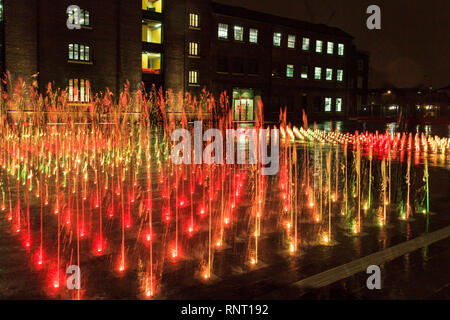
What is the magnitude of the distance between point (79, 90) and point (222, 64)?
47.3ft

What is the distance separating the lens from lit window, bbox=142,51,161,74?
33.2 metres

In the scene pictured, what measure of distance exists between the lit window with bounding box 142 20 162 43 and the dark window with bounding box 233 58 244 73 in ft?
26.2

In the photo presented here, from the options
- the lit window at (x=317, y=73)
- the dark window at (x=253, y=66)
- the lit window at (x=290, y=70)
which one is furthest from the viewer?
the lit window at (x=317, y=73)

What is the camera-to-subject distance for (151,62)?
1414 inches

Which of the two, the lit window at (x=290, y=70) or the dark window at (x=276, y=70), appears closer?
the dark window at (x=276, y=70)

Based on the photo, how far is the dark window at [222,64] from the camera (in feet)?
122

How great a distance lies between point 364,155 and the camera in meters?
13.0

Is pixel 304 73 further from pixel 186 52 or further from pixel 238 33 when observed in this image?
pixel 186 52

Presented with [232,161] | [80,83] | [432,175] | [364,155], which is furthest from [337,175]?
[80,83]

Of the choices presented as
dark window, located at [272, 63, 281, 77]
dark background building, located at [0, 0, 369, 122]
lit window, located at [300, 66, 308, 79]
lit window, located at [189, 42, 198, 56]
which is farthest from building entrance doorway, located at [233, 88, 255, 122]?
lit window, located at [300, 66, 308, 79]

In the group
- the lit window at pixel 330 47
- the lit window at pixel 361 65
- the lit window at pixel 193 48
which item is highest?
the lit window at pixel 361 65

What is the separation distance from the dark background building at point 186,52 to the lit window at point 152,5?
0.09m

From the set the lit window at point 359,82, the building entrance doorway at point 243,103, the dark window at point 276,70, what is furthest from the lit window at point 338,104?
the lit window at point 359,82

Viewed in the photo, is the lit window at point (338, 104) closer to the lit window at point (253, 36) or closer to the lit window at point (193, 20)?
the lit window at point (253, 36)
